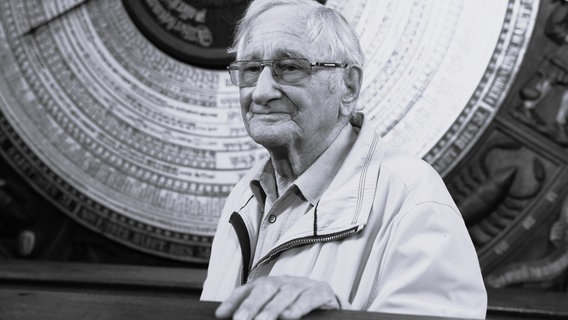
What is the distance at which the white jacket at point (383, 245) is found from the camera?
77cm

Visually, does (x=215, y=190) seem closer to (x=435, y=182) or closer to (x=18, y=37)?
(x=18, y=37)

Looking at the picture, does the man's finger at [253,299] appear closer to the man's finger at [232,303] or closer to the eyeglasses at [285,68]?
the man's finger at [232,303]

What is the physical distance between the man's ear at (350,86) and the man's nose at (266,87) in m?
0.08

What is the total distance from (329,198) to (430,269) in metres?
0.14

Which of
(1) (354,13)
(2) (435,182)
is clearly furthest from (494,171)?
(2) (435,182)

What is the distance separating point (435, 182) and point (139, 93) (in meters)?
0.86

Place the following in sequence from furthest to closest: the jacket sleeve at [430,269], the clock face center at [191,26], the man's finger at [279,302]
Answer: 1. the clock face center at [191,26]
2. the jacket sleeve at [430,269]
3. the man's finger at [279,302]

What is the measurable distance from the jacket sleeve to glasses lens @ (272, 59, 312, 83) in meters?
0.17

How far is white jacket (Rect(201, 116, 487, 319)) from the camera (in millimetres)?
772

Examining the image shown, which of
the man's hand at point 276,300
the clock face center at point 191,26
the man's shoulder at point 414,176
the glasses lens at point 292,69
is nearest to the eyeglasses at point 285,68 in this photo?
the glasses lens at point 292,69

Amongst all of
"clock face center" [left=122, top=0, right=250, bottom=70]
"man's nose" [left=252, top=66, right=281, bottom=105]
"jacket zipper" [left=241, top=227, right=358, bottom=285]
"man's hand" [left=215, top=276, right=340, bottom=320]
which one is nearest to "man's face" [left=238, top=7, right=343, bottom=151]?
"man's nose" [left=252, top=66, right=281, bottom=105]

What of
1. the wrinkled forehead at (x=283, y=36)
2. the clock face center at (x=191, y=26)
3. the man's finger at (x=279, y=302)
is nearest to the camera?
the man's finger at (x=279, y=302)

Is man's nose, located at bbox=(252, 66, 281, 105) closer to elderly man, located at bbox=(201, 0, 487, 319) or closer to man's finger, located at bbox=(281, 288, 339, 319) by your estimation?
elderly man, located at bbox=(201, 0, 487, 319)

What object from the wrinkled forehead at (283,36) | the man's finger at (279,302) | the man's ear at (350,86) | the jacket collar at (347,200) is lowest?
the jacket collar at (347,200)
